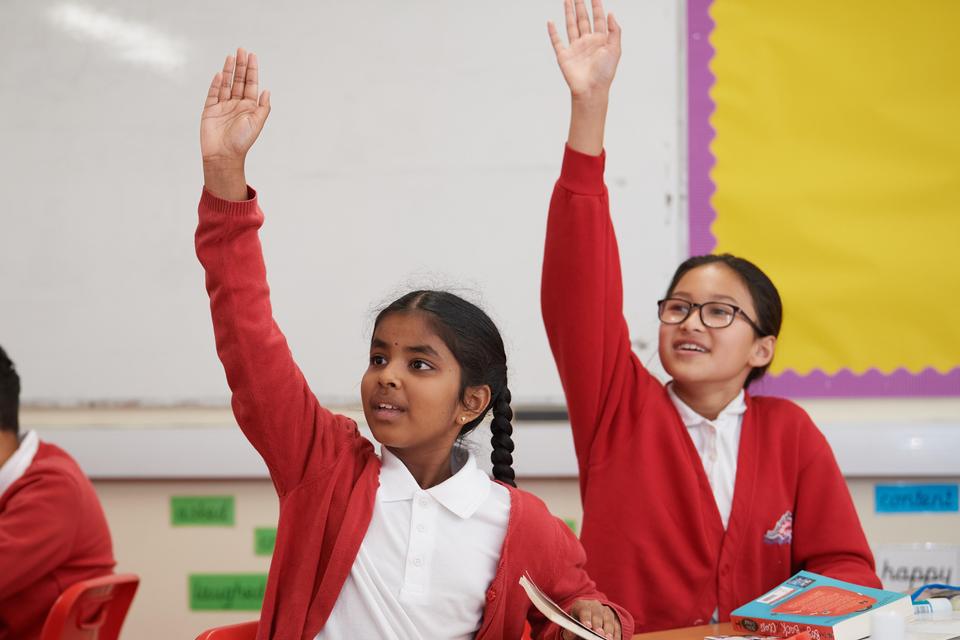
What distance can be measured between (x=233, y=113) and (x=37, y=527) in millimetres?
1161

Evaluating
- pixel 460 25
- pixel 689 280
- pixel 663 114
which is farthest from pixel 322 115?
pixel 689 280

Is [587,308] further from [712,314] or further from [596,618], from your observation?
[596,618]

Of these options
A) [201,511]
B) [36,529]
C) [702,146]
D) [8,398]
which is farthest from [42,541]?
[702,146]

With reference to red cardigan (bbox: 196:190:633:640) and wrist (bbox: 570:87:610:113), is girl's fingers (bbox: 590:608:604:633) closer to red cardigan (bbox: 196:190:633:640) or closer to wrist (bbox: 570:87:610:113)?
red cardigan (bbox: 196:190:633:640)

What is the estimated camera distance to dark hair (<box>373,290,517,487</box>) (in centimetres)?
143

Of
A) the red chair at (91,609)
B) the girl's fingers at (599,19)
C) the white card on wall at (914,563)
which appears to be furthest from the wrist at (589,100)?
the white card on wall at (914,563)

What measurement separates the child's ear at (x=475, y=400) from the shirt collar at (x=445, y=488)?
0.31 feet

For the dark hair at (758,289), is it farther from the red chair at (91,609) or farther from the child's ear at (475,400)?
the red chair at (91,609)

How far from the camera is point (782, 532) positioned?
66.3 inches

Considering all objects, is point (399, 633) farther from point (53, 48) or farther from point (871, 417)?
point (53, 48)

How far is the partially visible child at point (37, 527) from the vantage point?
6.64 feet

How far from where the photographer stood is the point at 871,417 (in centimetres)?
255

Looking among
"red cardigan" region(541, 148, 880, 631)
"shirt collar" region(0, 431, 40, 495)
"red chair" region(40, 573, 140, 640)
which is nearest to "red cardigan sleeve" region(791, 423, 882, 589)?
"red cardigan" region(541, 148, 880, 631)

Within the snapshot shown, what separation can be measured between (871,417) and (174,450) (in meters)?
1.85
